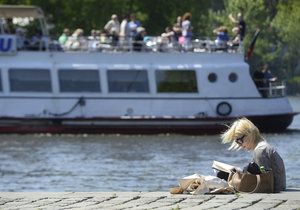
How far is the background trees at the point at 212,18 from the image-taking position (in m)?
66.9

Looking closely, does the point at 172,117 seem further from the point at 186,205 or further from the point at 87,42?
the point at 186,205

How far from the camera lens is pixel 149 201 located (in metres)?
13.8

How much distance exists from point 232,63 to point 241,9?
4313 cm

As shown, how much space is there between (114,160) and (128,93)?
8899 millimetres

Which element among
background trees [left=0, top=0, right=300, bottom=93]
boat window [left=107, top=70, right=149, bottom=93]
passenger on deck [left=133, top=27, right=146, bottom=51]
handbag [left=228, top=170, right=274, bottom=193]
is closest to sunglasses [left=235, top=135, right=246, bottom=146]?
handbag [left=228, top=170, right=274, bottom=193]

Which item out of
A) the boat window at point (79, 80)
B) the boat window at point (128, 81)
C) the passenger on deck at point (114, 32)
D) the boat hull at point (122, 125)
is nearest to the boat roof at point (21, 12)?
the passenger on deck at point (114, 32)

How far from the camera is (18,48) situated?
40.6 metres

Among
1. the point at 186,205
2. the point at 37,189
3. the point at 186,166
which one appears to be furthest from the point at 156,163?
the point at 186,205

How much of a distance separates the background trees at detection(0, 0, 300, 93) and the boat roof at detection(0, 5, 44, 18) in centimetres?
1919

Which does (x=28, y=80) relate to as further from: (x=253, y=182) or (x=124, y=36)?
(x=253, y=182)

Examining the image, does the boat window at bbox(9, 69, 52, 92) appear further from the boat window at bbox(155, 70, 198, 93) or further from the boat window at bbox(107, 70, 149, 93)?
the boat window at bbox(155, 70, 198, 93)

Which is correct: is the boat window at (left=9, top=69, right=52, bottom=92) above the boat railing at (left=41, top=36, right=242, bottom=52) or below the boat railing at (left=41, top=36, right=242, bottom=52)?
below

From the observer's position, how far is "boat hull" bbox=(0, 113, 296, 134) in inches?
1570

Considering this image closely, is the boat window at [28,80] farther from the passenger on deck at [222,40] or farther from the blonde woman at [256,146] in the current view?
the blonde woman at [256,146]
